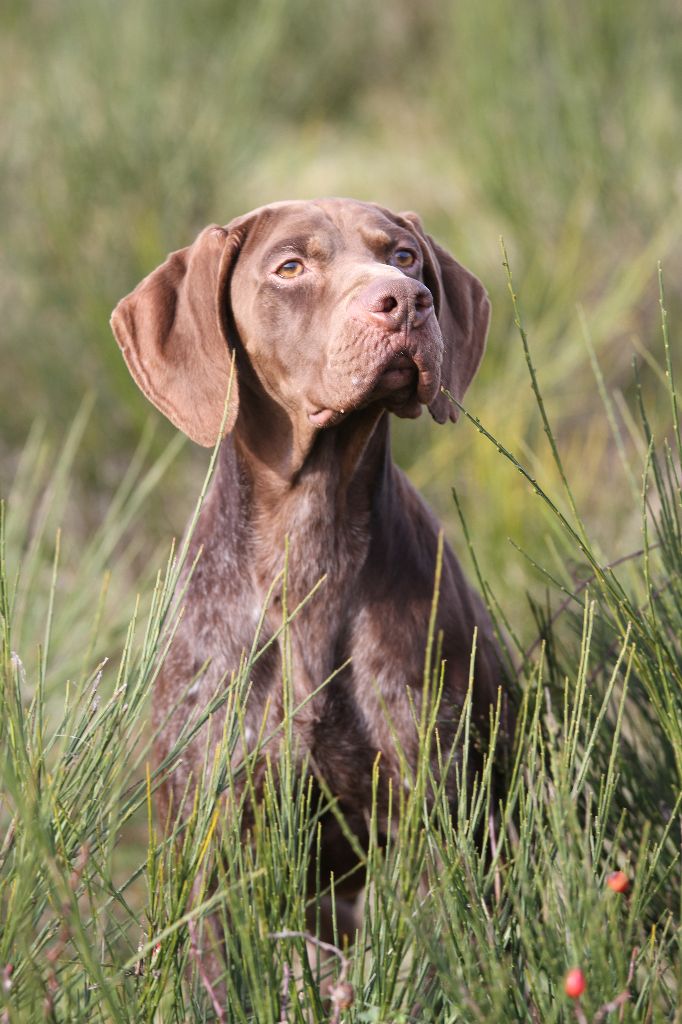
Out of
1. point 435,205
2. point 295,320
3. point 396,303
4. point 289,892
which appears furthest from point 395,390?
point 435,205

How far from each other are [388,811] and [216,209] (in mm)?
4405

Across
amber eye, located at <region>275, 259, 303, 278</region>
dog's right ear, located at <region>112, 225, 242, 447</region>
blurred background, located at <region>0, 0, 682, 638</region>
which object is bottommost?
blurred background, located at <region>0, 0, 682, 638</region>

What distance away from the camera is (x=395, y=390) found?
2654 mm

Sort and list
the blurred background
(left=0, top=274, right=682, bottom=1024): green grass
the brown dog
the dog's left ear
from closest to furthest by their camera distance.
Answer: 1. (left=0, top=274, right=682, bottom=1024): green grass
2. the brown dog
3. the dog's left ear
4. the blurred background

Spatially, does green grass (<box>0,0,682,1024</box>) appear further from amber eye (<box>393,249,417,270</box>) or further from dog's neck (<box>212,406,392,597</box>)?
amber eye (<box>393,249,417,270</box>)

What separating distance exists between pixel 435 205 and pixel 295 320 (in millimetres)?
5896

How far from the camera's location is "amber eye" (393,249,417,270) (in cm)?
296

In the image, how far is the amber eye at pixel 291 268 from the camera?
289 cm

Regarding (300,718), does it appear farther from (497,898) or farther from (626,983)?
(626,983)

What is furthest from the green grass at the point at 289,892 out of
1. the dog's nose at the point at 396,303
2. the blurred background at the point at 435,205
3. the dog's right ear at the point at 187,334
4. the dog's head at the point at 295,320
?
the blurred background at the point at 435,205

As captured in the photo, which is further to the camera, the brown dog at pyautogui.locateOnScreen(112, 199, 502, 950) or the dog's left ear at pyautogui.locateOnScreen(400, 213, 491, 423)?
the dog's left ear at pyautogui.locateOnScreen(400, 213, 491, 423)

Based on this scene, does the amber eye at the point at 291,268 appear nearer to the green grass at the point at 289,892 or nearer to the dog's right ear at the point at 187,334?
the dog's right ear at the point at 187,334

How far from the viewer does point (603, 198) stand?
24.3 feet

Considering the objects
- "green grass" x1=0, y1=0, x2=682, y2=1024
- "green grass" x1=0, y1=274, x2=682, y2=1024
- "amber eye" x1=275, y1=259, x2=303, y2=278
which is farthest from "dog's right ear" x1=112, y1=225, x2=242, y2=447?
"green grass" x1=0, y1=274, x2=682, y2=1024
